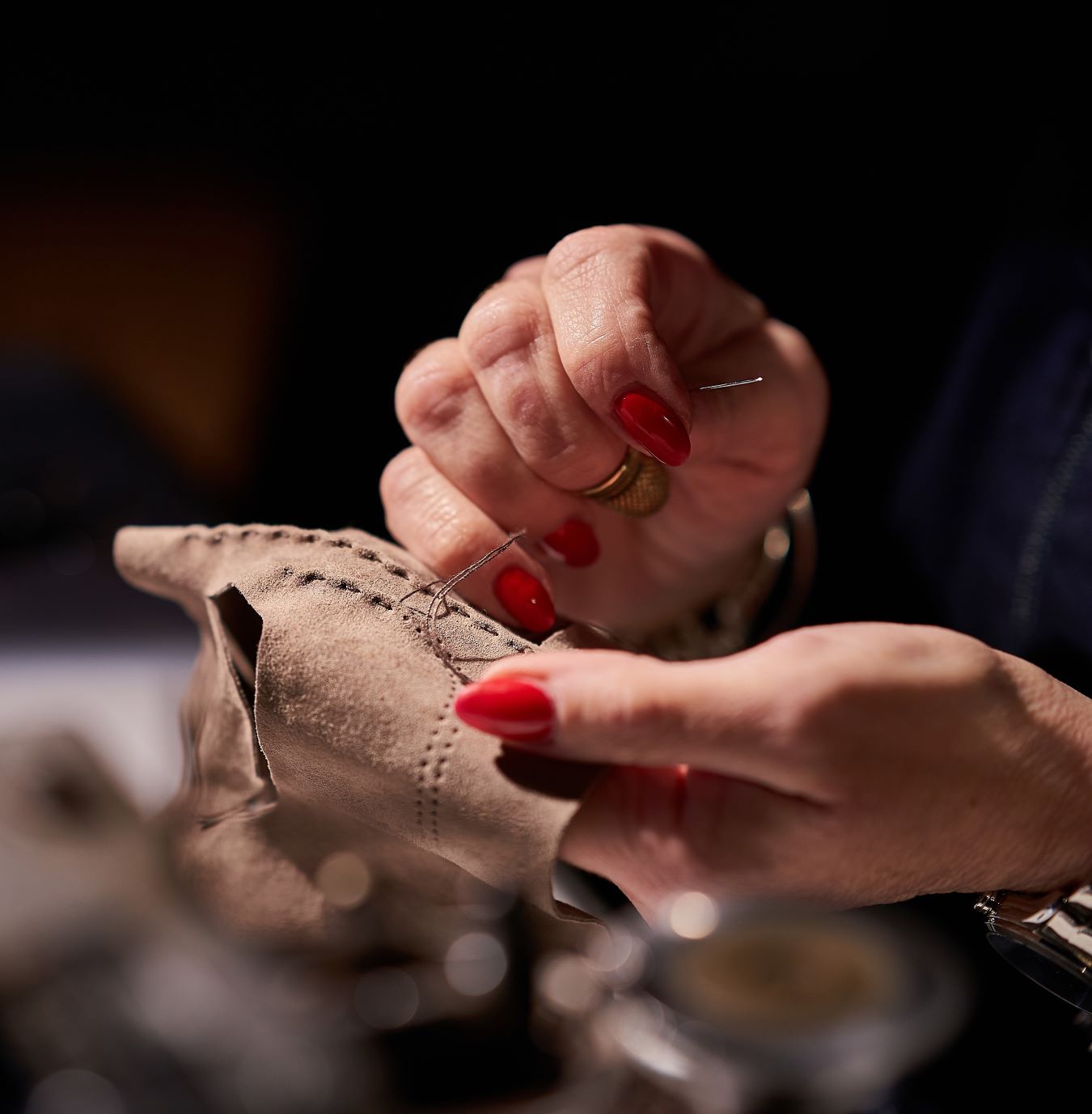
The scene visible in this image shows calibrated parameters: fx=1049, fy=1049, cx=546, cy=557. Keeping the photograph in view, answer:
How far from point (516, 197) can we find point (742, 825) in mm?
878

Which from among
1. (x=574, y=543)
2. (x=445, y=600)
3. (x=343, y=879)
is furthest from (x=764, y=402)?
(x=343, y=879)

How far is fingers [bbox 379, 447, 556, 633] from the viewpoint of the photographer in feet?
1.70

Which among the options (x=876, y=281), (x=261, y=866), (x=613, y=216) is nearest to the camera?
(x=261, y=866)

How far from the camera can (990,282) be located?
88 centimetres

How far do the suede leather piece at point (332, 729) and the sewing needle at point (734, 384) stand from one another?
0.52 feet

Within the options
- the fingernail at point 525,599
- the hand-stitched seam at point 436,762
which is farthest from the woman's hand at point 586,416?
the hand-stitched seam at point 436,762

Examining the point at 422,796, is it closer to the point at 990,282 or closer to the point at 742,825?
the point at 742,825

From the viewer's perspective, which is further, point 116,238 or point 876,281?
point 116,238

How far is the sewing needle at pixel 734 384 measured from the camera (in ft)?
1.94

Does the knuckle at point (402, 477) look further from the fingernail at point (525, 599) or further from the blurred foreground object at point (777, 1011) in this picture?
the blurred foreground object at point (777, 1011)

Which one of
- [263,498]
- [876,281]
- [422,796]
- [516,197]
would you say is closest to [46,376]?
[263,498]

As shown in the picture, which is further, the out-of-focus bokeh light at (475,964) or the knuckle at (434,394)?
the out-of-focus bokeh light at (475,964)

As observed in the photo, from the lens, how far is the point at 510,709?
Result: 1.23ft

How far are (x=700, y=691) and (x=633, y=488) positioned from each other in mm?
225
